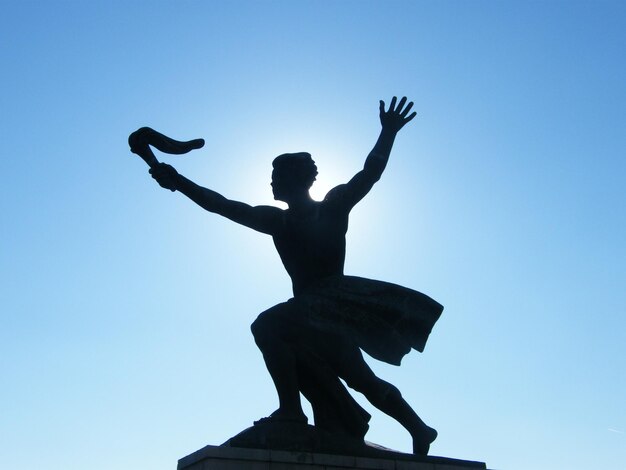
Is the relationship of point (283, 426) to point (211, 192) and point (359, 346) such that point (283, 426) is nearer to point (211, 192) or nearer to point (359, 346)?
point (359, 346)

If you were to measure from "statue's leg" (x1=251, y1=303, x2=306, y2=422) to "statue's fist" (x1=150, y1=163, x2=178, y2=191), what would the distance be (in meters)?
1.56

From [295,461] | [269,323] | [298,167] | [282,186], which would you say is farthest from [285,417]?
[298,167]

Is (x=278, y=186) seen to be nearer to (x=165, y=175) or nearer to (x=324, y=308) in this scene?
(x=165, y=175)

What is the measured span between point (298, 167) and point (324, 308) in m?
1.54

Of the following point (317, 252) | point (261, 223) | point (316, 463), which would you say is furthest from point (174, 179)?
point (316, 463)

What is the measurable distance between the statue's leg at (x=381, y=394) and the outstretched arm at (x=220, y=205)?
1480 mm

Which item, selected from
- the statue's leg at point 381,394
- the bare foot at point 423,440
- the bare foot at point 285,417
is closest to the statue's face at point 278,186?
the statue's leg at point 381,394

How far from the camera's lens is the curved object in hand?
8.02m

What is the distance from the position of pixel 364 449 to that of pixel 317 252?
192cm

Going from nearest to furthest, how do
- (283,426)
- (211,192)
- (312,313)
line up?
1. (283,426)
2. (312,313)
3. (211,192)

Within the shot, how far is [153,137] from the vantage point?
8055 millimetres

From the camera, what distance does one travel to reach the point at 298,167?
8.34 metres

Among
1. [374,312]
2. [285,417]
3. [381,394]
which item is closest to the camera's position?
[285,417]

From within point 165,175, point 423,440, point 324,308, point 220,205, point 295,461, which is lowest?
point 295,461
